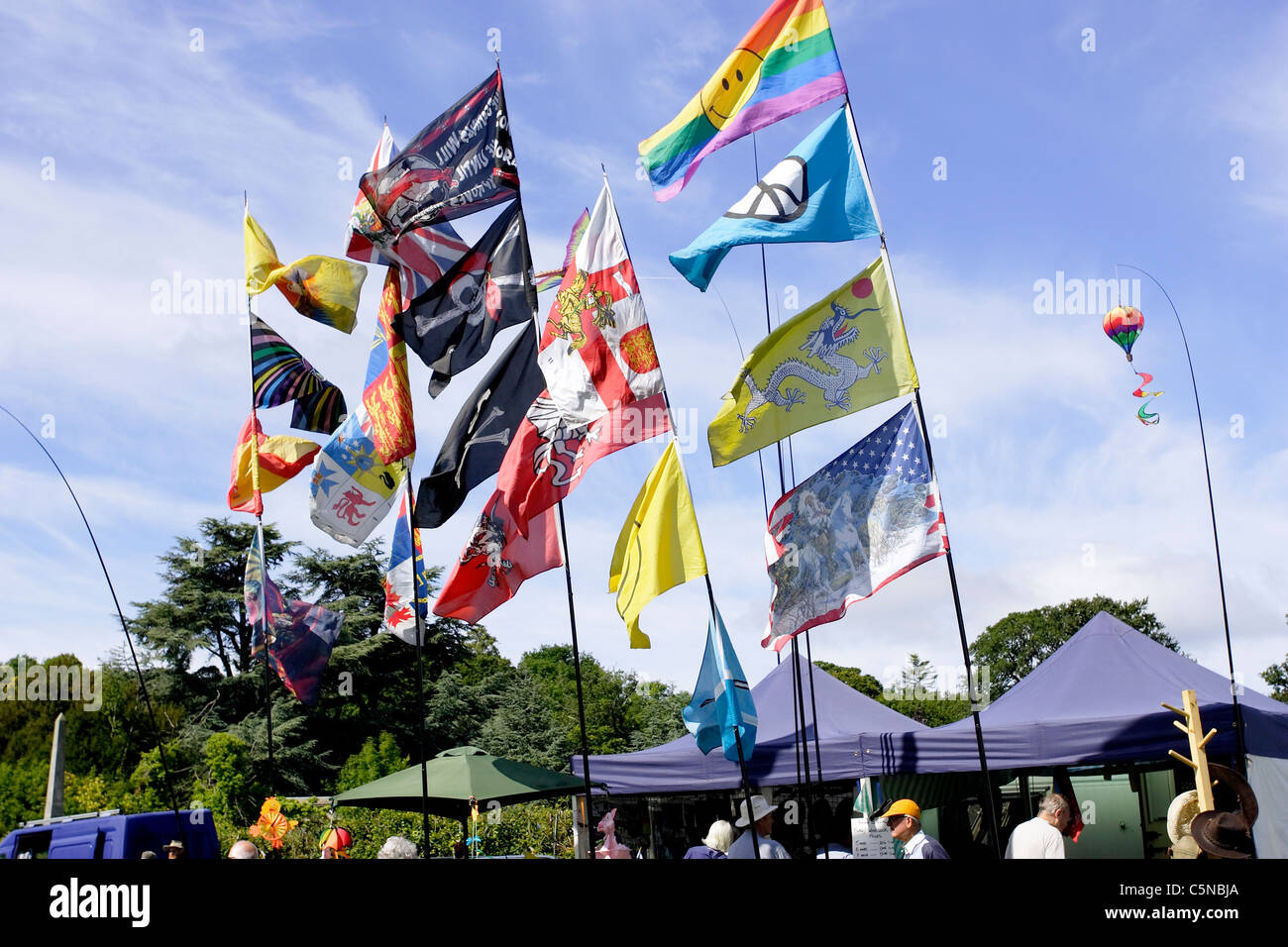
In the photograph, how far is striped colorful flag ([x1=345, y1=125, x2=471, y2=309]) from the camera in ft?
26.5

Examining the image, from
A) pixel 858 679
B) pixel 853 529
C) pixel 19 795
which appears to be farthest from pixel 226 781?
pixel 858 679

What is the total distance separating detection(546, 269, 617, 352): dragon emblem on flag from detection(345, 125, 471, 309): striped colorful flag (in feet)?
3.89

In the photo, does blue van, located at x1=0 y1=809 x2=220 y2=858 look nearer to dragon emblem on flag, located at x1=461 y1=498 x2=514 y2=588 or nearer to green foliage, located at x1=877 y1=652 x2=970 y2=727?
dragon emblem on flag, located at x1=461 y1=498 x2=514 y2=588

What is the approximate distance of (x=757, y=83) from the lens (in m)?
6.96

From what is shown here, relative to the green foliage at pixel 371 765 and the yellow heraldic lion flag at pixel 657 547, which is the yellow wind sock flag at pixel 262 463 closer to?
the yellow heraldic lion flag at pixel 657 547

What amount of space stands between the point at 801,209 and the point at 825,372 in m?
1.03

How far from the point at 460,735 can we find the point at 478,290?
117 feet

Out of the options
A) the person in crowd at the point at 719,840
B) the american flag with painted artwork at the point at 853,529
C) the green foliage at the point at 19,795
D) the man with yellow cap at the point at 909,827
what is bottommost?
the green foliage at the point at 19,795

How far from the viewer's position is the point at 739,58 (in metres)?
6.94

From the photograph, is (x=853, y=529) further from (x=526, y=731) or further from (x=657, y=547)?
(x=526, y=731)

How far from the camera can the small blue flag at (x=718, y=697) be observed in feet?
22.5

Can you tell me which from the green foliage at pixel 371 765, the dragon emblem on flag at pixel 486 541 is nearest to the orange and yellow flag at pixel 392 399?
the dragon emblem on flag at pixel 486 541

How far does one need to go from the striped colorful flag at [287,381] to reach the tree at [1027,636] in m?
53.9
